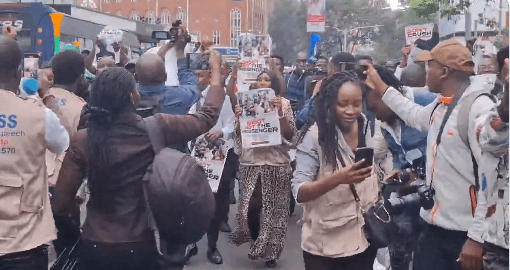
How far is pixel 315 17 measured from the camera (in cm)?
2259

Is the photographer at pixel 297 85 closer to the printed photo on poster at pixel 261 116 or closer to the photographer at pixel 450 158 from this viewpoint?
the printed photo on poster at pixel 261 116

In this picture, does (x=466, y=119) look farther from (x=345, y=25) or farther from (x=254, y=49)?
(x=345, y=25)

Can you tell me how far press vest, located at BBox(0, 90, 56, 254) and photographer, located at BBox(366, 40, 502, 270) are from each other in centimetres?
219

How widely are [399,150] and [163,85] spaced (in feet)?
6.25

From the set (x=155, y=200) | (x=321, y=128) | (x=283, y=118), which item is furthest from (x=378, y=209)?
(x=283, y=118)

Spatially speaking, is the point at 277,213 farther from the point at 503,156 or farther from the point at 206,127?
the point at 503,156

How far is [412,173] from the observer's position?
5.85 metres

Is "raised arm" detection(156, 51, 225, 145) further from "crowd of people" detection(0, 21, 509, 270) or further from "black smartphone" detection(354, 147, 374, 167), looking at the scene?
"black smartphone" detection(354, 147, 374, 167)

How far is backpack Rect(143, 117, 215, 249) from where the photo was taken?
4.08m

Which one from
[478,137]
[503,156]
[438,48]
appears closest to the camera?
[503,156]

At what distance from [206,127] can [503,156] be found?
5.33 ft

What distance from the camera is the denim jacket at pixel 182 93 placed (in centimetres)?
711

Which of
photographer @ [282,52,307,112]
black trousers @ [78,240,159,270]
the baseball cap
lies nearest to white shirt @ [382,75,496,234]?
the baseball cap

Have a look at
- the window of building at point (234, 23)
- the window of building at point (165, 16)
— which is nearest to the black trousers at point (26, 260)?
the window of building at point (234, 23)
